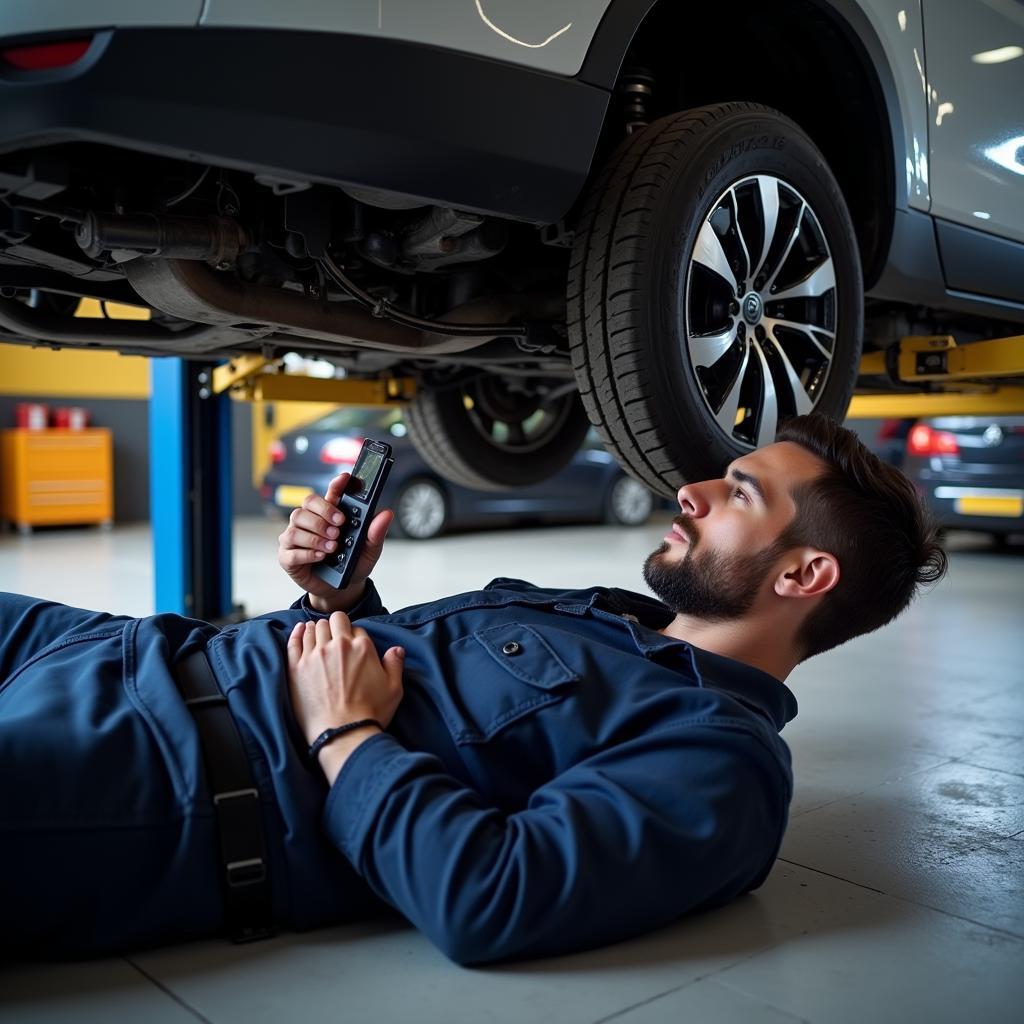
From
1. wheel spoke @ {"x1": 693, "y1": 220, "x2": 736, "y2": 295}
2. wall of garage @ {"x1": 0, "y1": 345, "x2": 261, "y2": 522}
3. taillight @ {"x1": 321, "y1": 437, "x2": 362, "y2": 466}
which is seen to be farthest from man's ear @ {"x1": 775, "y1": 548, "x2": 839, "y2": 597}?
wall of garage @ {"x1": 0, "y1": 345, "x2": 261, "y2": 522}

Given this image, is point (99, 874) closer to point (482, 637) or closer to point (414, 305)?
point (482, 637)

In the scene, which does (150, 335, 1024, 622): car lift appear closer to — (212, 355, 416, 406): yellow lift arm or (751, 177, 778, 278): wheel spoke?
(212, 355, 416, 406): yellow lift arm

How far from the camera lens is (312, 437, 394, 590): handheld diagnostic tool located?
153cm

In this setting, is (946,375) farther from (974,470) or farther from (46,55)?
(974,470)

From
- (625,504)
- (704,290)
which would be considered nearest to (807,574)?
(704,290)

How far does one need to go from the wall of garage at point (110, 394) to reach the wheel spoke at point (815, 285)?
283 inches

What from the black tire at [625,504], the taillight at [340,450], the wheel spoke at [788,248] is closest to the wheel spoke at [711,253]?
the wheel spoke at [788,248]

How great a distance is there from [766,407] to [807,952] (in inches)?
40.9

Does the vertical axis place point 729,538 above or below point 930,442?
below

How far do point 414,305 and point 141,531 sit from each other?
630 centimetres

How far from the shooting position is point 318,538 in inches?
61.5

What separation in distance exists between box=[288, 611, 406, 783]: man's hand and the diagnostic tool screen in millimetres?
260

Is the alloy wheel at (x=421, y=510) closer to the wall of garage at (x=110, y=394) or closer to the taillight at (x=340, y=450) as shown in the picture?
the taillight at (x=340, y=450)

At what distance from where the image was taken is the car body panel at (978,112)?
2312 millimetres
